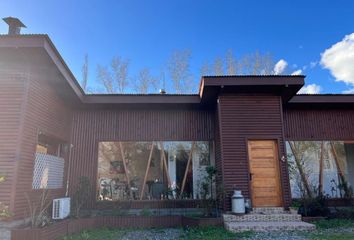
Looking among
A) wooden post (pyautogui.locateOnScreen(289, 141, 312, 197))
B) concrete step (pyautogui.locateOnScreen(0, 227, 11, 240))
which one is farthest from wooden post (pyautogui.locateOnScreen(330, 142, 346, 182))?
concrete step (pyautogui.locateOnScreen(0, 227, 11, 240))

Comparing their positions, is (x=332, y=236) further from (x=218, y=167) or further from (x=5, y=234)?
(x=5, y=234)

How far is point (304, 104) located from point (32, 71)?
8126 millimetres

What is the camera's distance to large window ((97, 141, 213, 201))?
8352mm

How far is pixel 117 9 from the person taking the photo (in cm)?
1066

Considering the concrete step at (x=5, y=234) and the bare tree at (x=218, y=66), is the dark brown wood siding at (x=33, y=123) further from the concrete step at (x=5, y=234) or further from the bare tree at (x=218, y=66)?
the bare tree at (x=218, y=66)

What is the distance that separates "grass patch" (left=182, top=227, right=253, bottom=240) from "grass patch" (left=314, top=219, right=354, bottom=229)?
2095 mm

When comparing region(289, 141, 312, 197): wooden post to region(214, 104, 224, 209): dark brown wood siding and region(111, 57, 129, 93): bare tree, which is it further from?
region(111, 57, 129, 93): bare tree

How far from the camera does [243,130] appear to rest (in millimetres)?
7594

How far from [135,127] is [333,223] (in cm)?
628

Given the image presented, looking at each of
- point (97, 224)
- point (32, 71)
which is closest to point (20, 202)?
point (97, 224)

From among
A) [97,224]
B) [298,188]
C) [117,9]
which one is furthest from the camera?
[117,9]

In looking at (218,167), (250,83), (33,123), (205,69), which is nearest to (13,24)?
(33,123)

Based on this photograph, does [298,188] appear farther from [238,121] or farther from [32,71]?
[32,71]

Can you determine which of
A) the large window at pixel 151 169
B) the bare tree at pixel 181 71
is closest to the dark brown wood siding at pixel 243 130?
the large window at pixel 151 169
